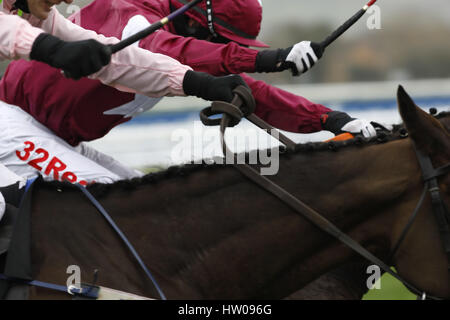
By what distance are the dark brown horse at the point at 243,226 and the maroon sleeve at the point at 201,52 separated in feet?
3.38

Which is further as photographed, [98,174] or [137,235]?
[98,174]

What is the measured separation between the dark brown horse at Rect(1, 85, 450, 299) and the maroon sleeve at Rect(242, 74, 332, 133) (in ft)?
3.37

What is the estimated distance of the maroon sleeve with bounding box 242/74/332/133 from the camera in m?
3.21

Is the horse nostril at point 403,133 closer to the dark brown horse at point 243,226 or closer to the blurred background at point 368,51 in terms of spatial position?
the dark brown horse at point 243,226

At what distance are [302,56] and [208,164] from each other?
0.90m

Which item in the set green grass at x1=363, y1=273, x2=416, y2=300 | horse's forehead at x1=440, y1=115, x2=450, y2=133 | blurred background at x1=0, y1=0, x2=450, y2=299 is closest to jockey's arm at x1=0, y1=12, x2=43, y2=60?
horse's forehead at x1=440, y1=115, x2=450, y2=133

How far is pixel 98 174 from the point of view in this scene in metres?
2.75

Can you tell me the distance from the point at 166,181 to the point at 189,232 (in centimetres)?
21

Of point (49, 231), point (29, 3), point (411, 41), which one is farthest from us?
point (411, 41)

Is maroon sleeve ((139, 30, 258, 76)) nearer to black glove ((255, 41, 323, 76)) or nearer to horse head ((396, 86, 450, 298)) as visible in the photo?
black glove ((255, 41, 323, 76))

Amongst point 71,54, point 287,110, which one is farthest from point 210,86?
point 287,110

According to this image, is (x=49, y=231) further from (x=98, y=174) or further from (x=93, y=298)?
(x=98, y=174)

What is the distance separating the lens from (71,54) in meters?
1.98
